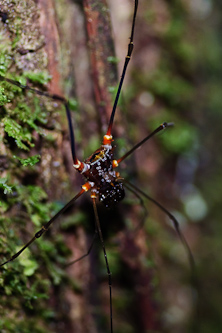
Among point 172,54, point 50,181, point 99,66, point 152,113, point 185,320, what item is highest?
point 172,54

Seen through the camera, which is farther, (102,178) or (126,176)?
(126,176)

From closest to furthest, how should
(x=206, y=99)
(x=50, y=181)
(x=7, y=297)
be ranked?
(x=7, y=297) < (x=50, y=181) < (x=206, y=99)

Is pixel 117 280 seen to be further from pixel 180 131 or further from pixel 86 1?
pixel 86 1

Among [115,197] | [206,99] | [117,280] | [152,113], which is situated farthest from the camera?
[206,99]

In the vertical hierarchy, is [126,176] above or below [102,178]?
above

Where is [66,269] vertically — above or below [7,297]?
above

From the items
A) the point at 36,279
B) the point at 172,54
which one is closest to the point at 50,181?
the point at 36,279

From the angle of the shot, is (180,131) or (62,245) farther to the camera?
(180,131)
